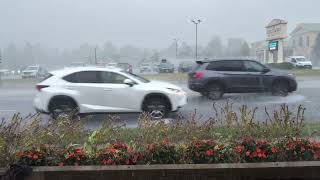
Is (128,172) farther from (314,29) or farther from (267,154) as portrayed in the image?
(314,29)

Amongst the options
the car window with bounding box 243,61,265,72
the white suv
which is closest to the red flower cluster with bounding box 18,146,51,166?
the white suv

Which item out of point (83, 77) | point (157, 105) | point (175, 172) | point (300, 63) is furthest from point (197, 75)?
point (300, 63)

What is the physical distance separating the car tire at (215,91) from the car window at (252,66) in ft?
4.74

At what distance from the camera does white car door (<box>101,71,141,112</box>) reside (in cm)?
1230

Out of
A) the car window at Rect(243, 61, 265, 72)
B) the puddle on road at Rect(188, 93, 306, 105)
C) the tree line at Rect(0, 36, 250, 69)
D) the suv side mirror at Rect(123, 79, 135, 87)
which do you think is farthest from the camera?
the tree line at Rect(0, 36, 250, 69)

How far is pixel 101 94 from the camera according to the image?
12.3 metres

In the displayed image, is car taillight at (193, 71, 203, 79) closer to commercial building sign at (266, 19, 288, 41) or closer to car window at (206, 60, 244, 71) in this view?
car window at (206, 60, 244, 71)

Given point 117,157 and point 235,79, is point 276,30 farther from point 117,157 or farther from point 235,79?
point 117,157

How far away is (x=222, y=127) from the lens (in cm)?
773

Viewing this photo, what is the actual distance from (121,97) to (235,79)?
6826 mm

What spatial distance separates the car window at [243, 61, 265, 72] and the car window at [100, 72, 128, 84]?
7161 millimetres

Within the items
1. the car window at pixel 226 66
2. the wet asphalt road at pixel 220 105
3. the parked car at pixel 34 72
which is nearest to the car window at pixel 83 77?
the wet asphalt road at pixel 220 105

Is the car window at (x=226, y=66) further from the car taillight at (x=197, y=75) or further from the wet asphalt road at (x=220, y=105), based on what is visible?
the wet asphalt road at (x=220, y=105)

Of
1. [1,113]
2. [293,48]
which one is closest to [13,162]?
[1,113]
